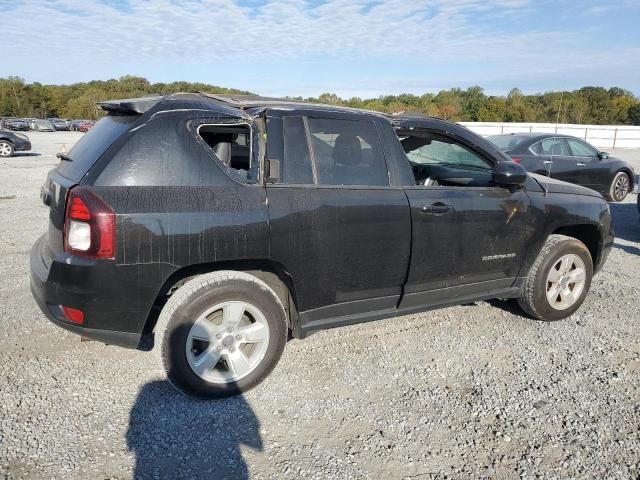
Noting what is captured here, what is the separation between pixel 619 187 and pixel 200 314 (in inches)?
448

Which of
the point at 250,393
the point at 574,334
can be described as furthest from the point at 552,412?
the point at 250,393

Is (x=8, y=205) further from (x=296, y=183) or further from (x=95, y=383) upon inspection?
(x=296, y=183)

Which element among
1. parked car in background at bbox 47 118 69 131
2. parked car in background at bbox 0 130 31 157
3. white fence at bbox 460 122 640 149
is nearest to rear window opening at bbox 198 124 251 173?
parked car in background at bbox 0 130 31 157

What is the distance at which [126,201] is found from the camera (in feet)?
9.10

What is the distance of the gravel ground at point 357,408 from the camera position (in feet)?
8.46

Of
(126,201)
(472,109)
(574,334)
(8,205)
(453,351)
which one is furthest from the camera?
(472,109)

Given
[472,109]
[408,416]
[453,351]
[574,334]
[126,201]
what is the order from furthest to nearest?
1. [472,109]
2. [574,334]
3. [453,351]
4. [408,416]
5. [126,201]

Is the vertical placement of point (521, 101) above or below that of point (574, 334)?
above

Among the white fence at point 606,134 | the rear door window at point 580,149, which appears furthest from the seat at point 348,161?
the white fence at point 606,134

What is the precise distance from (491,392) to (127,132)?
2831 mm

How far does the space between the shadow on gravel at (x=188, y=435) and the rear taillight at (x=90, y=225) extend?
993 mm

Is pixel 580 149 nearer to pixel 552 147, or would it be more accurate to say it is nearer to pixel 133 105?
pixel 552 147

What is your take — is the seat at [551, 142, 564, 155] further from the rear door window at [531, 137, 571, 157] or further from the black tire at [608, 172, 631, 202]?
the black tire at [608, 172, 631, 202]

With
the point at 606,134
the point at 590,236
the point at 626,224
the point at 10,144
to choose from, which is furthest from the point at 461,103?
the point at 590,236
